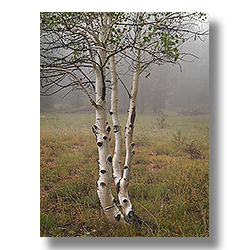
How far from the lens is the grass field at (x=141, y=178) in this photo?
211cm

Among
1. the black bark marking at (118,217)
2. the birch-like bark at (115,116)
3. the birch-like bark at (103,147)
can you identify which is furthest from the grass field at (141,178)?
the birch-like bark at (115,116)

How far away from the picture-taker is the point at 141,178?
2.85m

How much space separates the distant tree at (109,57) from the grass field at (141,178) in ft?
1.18

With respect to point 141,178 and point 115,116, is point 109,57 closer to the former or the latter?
point 115,116

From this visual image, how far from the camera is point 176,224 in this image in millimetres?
2086

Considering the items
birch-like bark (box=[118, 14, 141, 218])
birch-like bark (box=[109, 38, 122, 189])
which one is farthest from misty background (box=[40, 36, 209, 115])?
birch-like bark (box=[118, 14, 141, 218])

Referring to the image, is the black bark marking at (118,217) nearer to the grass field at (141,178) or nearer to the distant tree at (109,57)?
the distant tree at (109,57)

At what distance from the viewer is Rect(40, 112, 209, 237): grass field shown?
6.91 ft

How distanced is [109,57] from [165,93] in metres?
1.73

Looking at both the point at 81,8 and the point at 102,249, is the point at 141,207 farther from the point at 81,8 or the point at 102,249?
the point at 81,8

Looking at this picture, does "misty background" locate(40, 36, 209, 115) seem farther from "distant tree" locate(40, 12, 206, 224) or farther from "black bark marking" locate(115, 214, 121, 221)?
"black bark marking" locate(115, 214, 121, 221)

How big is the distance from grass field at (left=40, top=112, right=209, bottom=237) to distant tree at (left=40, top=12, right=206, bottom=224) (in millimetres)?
360
